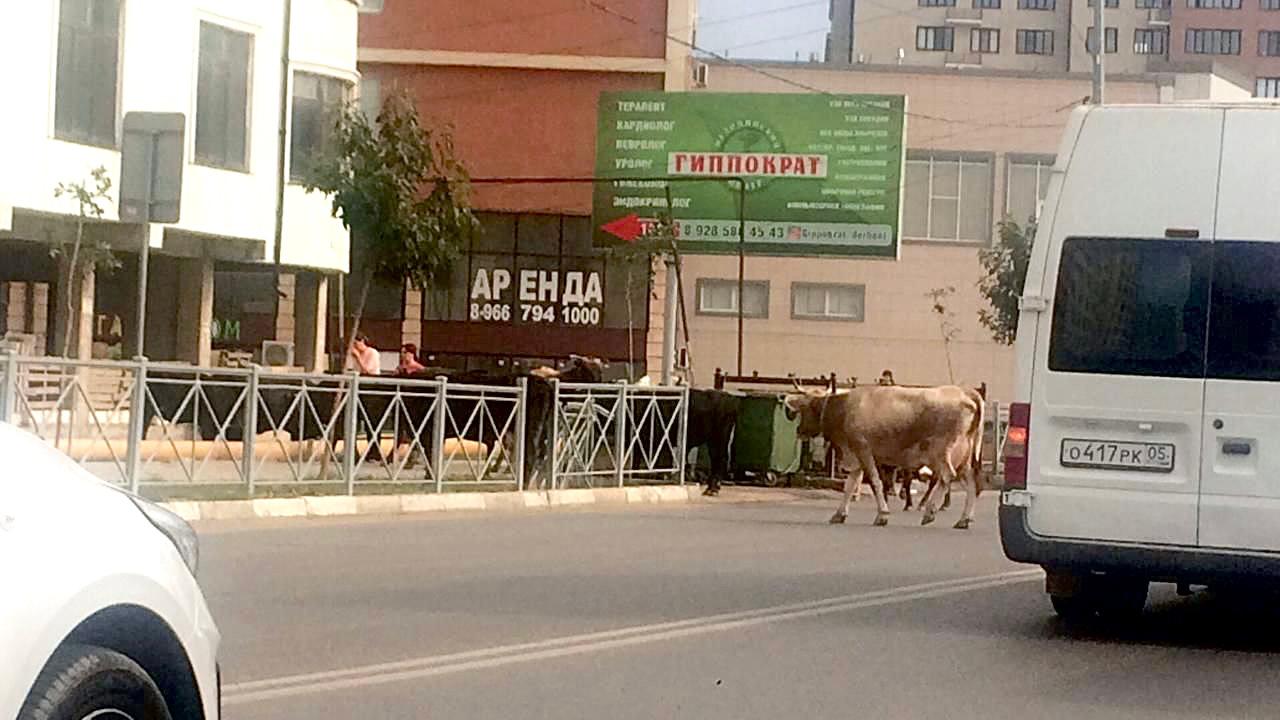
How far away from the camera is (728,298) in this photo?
68.1 metres

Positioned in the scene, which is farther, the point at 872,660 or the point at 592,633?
the point at 592,633

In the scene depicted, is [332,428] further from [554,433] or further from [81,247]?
[81,247]

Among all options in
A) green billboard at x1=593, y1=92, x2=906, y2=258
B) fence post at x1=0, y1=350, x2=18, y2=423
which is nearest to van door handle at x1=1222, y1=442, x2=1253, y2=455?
fence post at x1=0, y1=350, x2=18, y2=423

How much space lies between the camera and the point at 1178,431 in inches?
441

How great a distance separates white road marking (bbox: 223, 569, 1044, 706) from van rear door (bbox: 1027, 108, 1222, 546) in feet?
5.75

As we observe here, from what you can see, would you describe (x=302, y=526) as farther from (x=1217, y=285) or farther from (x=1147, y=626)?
(x=1217, y=285)

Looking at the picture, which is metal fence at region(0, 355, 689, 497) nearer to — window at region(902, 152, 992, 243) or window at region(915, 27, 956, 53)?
window at region(902, 152, 992, 243)

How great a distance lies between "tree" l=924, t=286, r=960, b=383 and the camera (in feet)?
216

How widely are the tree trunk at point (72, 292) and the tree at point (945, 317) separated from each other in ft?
128

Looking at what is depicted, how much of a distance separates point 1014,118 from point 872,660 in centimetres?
5747

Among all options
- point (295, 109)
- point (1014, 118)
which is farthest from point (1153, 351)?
point (1014, 118)

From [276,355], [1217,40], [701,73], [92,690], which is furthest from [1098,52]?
[1217,40]

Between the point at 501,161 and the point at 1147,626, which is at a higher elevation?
the point at 501,161

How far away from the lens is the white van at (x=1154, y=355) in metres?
11.1
